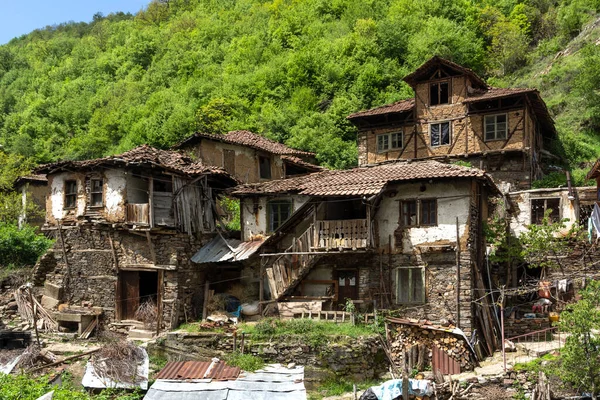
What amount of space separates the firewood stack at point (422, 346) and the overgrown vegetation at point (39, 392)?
9582 millimetres

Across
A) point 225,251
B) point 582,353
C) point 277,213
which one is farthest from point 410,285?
point 225,251

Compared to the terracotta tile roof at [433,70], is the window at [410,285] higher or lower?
lower

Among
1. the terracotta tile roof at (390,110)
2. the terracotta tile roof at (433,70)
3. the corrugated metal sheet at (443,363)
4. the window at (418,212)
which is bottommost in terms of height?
the corrugated metal sheet at (443,363)

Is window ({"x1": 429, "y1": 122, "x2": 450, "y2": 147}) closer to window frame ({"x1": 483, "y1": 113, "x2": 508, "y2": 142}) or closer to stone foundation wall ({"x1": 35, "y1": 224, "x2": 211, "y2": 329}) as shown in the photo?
window frame ({"x1": 483, "y1": 113, "x2": 508, "y2": 142})

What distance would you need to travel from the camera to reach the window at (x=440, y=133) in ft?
108

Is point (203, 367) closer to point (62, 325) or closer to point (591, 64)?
point (62, 325)

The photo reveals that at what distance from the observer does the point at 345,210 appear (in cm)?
2620

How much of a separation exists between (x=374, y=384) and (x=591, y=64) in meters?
28.0

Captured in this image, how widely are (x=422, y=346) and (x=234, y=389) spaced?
8.61 meters

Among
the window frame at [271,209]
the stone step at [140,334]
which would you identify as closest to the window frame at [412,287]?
the window frame at [271,209]

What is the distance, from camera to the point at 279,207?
89.0ft

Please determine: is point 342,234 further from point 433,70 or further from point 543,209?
point 433,70

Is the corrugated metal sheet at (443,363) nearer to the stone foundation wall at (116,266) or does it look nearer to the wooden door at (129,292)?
the stone foundation wall at (116,266)

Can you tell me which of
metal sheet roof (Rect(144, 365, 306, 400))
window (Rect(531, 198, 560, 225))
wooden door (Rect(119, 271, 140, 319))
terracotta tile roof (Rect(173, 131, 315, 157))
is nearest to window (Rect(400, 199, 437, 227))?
window (Rect(531, 198, 560, 225))
